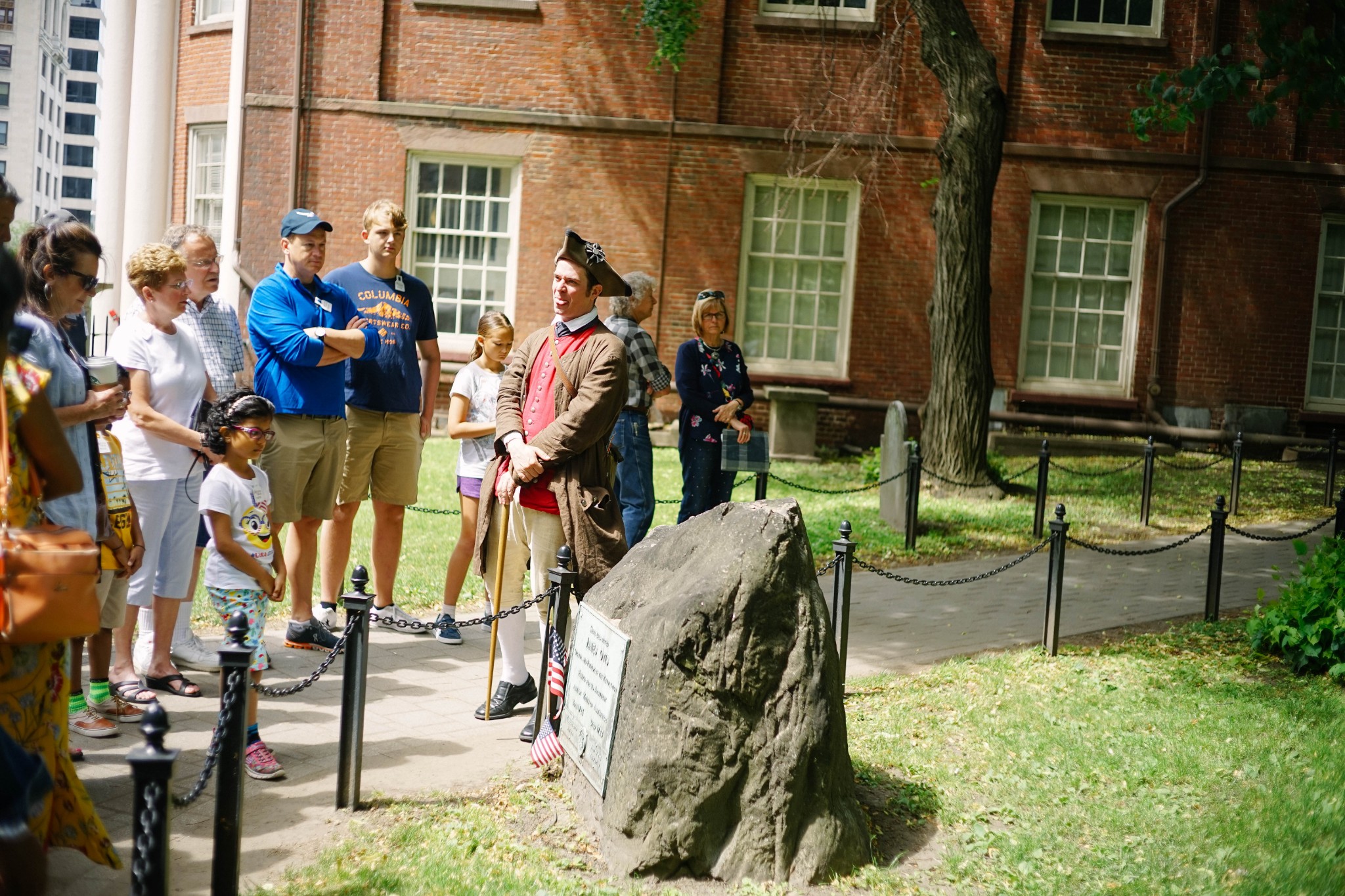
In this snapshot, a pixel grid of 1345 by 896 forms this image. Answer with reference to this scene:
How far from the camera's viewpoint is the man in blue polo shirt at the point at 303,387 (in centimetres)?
682

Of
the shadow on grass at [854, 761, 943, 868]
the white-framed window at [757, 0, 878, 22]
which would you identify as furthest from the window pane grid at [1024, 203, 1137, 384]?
the shadow on grass at [854, 761, 943, 868]

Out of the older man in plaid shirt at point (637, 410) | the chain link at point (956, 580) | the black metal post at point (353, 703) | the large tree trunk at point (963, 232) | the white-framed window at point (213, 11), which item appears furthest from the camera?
the white-framed window at point (213, 11)

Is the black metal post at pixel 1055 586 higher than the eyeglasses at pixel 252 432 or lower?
lower

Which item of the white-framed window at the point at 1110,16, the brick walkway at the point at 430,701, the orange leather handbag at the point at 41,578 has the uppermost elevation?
the white-framed window at the point at 1110,16

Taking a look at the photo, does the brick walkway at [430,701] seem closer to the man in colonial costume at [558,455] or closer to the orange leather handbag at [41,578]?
the man in colonial costume at [558,455]

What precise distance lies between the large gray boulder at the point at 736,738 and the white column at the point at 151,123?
1644 centimetres

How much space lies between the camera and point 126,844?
4.50 metres

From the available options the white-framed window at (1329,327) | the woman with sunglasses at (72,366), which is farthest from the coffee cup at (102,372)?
the white-framed window at (1329,327)

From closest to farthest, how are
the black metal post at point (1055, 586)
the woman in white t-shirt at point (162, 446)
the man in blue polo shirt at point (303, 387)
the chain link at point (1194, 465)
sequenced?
the woman in white t-shirt at point (162, 446)
the man in blue polo shirt at point (303, 387)
the black metal post at point (1055, 586)
the chain link at point (1194, 465)

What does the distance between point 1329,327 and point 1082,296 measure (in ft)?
12.1

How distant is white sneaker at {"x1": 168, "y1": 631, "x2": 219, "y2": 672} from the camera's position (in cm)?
658

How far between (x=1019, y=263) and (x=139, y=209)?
43.2 feet

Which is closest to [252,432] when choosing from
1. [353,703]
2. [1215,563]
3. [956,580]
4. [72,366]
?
[72,366]

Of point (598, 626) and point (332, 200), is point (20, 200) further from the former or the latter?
point (332, 200)
